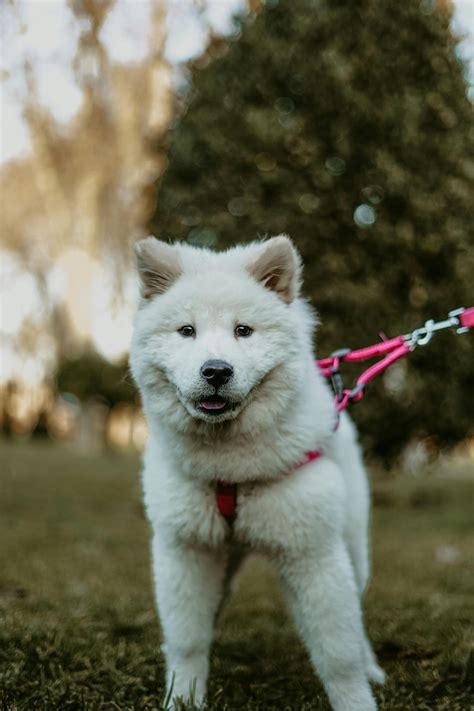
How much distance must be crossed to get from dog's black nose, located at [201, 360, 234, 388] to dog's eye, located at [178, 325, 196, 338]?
256 mm

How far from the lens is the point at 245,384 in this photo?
259cm

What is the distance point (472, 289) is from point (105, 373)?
12472 mm

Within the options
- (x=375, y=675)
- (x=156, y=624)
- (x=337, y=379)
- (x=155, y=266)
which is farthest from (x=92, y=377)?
(x=155, y=266)

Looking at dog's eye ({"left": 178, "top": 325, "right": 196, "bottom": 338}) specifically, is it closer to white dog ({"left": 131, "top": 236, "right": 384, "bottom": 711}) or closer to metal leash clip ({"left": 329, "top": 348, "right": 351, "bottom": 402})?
white dog ({"left": 131, "top": 236, "right": 384, "bottom": 711})

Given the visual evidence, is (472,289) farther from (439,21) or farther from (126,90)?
(126,90)

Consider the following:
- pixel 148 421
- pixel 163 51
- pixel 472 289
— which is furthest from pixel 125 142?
pixel 148 421

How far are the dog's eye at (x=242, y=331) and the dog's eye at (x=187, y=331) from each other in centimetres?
15

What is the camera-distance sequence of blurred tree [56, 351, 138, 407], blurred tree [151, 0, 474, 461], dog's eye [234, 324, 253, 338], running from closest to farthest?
1. dog's eye [234, 324, 253, 338]
2. blurred tree [151, 0, 474, 461]
3. blurred tree [56, 351, 138, 407]

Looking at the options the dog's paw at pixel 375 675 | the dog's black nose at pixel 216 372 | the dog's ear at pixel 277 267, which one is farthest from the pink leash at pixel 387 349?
the dog's paw at pixel 375 675

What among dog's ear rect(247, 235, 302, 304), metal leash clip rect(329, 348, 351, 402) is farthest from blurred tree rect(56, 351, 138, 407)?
dog's ear rect(247, 235, 302, 304)

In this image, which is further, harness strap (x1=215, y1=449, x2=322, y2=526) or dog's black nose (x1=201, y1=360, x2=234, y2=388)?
harness strap (x1=215, y1=449, x2=322, y2=526)

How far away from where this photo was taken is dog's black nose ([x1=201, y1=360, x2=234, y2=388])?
2.49m

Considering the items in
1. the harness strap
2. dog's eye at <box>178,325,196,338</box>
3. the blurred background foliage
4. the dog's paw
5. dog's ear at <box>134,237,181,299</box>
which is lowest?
the dog's paw

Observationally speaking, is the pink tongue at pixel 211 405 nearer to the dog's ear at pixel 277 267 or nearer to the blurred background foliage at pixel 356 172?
the dog's ear at pixel 277 267
